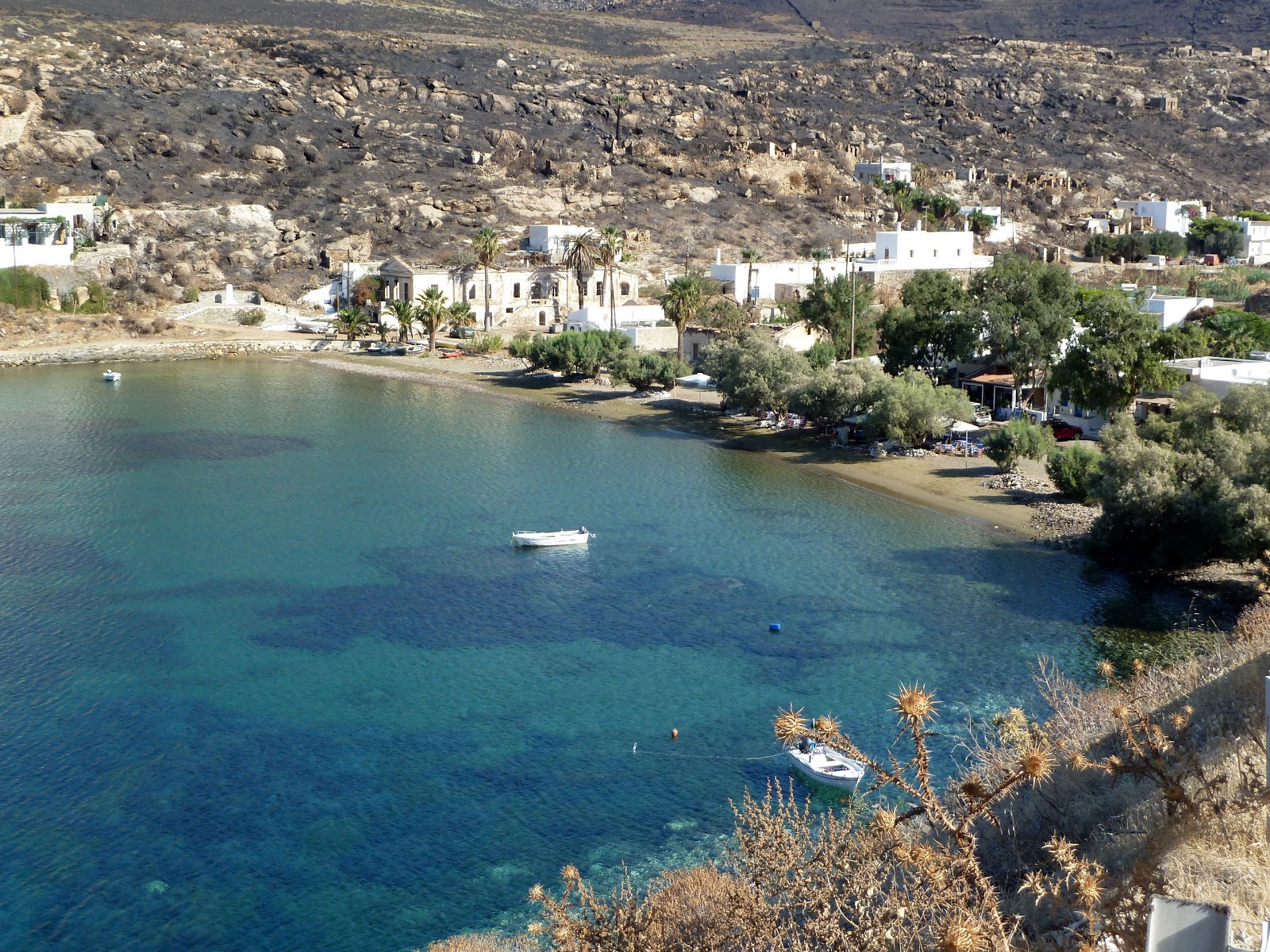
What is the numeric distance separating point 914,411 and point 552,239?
52519mm

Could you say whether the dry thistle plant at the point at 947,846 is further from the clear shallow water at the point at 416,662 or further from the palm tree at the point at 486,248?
the palm tree at the point at 486,248

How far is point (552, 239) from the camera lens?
96.9 m

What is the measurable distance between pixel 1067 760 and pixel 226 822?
1492 cm

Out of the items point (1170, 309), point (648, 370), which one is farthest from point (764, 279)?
point (1170, 309)

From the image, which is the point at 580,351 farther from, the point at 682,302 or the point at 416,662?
the point at 416,662

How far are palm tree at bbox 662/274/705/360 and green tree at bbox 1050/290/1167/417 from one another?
24.9 metres

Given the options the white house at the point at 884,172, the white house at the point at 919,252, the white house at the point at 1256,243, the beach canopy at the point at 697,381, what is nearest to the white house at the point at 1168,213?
the white house at the point at 1256,243

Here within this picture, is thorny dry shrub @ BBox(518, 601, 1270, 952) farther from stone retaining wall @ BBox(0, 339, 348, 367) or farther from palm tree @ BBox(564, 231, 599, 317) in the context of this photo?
stone retaining wall @ BBox(0, 339, 348, 367)

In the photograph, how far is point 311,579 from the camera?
1455 inches

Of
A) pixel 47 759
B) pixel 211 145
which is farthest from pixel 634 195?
pixel 47 759

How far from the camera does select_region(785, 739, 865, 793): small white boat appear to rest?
2386cm

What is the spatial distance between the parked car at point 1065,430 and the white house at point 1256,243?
66.4 metres

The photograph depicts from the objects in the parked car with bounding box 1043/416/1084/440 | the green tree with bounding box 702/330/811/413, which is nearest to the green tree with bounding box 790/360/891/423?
the green tree with bounding box 702/330/811/413

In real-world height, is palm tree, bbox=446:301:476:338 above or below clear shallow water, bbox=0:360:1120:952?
above
